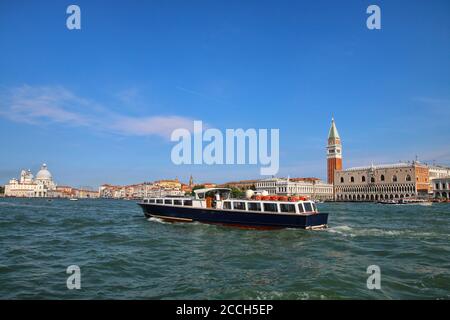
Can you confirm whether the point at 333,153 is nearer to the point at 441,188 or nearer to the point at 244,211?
the point at 441,188

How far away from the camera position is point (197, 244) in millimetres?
20750

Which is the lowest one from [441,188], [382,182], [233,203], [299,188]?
[233,203]

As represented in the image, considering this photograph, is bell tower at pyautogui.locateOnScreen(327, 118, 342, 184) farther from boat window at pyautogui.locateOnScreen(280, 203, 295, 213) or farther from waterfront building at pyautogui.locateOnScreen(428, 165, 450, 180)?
boat window at pyautogui.locateOnScreen(280, 203, 295, 213)

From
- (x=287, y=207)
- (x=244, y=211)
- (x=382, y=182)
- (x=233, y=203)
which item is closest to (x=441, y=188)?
(x=382, y=182)

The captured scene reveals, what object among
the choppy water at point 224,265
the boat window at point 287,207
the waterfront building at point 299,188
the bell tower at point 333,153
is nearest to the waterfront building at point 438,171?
the bell tower at point 333,153

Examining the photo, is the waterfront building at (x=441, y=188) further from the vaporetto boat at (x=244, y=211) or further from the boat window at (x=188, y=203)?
the boat window at (x=188, y=203)

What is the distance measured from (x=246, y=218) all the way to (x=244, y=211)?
52 cm

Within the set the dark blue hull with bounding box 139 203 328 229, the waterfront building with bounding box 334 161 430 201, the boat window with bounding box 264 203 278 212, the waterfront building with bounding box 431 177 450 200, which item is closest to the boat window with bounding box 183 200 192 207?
the dark blue hull with bounding box 139 203 328 229

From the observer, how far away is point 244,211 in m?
28.8

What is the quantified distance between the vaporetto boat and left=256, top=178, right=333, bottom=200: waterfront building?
12425cm

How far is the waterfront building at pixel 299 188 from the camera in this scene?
158 m

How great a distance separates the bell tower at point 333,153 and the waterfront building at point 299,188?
5.45 metres
